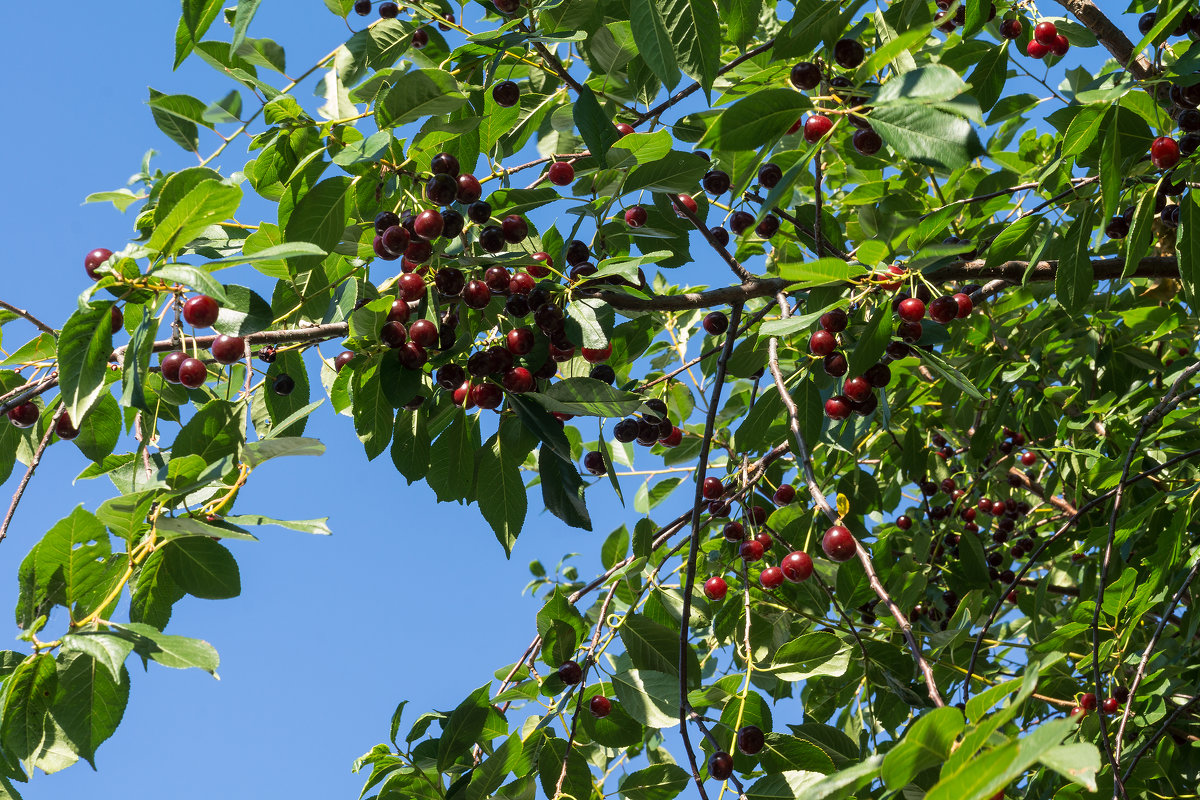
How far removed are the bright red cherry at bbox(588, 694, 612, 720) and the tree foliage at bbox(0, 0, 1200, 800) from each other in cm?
1

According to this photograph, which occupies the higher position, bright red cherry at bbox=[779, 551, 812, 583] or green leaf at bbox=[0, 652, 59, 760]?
green leaf at bbox=[0, 652, 59, 760]

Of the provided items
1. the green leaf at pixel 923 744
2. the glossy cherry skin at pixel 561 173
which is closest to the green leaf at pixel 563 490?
the glossy cherry skin at pixel 561 173

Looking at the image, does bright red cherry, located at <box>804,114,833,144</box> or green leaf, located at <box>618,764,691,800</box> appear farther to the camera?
green leaf, located at <box>618,764,691,800</box>

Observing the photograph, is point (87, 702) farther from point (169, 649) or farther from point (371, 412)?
point (371, 412)

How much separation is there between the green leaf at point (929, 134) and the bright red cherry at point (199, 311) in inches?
49.9

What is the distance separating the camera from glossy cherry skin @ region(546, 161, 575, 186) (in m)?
2.34

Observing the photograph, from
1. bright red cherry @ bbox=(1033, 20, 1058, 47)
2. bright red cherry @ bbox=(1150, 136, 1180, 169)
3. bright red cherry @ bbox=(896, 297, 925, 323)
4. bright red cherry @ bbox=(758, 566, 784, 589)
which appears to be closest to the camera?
bright red cherry @ bbox=(896, 297, 925, 323)

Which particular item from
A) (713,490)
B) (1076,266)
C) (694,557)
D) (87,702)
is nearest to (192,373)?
(87,702)

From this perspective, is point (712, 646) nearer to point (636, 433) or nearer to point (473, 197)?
point (636, 433)

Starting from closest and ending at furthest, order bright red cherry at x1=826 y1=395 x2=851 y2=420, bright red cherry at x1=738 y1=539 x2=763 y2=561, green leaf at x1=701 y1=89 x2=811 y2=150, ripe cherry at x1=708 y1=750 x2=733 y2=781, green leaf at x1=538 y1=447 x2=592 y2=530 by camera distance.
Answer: green leaf at x1=701 y1=89 x2=811 y2=150
ripe cherry at x1=708 y1=750 x2=733 y2=781
green leaf at x1=538 y1=447 x2=592 y2=530
bright red cherry at x1=826 y1=395 x2=851 y2=420
bright red cherry at x1=738 y1=539 x2=763 y2=561

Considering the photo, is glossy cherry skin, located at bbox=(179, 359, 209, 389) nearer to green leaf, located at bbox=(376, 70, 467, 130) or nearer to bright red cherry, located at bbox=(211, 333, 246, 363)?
bright red cherry, located at bbox=(211, 333, 246, 363)

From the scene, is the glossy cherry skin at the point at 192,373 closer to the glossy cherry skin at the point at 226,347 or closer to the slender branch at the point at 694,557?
the glossy cherry skin at the point at 226,347

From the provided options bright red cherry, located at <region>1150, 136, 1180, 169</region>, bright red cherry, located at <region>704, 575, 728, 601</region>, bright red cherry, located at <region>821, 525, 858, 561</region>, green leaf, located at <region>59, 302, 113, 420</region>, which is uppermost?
green leaf, located at <region>59, 302, 113, 420</region>

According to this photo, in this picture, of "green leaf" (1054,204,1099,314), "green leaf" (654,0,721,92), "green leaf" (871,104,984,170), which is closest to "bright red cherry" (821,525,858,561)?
"green leaf" (1054,204,1099,314)
